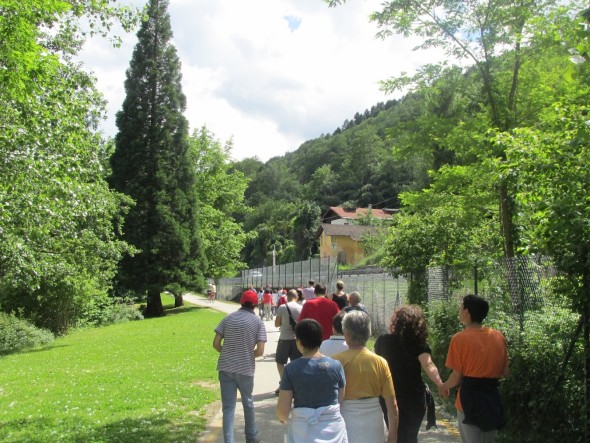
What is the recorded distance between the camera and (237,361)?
273 inches

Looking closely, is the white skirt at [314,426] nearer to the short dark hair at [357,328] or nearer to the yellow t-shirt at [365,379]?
the yellow t-shirt at [365,379]

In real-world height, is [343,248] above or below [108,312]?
above

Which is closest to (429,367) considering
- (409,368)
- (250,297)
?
(409,368)

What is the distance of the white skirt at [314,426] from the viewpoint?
4.19 meters

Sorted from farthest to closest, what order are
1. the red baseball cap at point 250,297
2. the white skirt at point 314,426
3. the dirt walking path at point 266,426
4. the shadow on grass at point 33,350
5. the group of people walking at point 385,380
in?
the shadow on grass at point 33,350 < the dirt walking path at point 266,426 < the red baseball cap at point 250,297 < the group of people walking at point 385,380 < the white skirt at point 314,426

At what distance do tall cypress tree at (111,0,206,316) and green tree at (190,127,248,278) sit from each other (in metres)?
6.95

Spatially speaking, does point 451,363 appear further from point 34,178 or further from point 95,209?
point 95,209

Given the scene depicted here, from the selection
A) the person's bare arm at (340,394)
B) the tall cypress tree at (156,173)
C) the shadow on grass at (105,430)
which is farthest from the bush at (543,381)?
the tall cypress tree at (156,173)

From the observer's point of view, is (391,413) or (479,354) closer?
(391,413)

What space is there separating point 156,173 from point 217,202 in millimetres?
14740

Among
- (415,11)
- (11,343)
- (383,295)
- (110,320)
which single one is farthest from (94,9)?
(110,320)

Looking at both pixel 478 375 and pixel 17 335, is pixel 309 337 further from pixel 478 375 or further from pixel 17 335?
pixel 17 335

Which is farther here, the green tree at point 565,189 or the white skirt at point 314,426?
the green tree at point 565,189

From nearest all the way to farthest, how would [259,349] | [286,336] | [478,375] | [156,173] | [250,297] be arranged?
[478,375]
[259,349]
[250,297]
[286,336]
[156,173]
